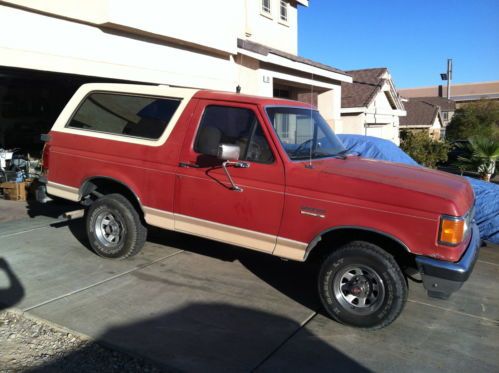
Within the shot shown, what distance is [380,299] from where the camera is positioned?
4.08 m

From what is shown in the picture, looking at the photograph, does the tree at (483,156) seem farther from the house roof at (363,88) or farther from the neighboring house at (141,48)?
the house roof at (363,88)

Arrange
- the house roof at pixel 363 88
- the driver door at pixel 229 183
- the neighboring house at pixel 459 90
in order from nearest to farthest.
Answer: the driver door at pixel 229 183
the house roof at pixel 363 88
the neighboring house at pixel 459 90

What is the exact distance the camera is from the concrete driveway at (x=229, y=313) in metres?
3.69

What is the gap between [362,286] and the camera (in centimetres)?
416

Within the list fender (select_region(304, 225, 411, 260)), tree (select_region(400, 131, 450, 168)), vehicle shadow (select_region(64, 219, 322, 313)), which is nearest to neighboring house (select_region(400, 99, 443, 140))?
tree (select_region(400, 131, 450, 168))

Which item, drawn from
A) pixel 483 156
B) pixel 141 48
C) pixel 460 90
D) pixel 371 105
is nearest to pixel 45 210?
pixel 141 48

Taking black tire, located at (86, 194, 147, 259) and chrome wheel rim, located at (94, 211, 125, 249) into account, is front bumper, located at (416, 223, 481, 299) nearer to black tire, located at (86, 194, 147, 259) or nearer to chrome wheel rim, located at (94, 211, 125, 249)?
black tire, located at (86, 194, 147, 259)

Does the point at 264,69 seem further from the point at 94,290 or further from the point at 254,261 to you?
the point at 94,290

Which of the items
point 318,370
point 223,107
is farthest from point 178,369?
point 223,107

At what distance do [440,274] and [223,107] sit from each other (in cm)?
263

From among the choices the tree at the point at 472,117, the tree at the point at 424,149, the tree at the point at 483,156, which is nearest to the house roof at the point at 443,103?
the tree at the point at 472,117

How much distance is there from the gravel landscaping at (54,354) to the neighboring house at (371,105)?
17.1 metres

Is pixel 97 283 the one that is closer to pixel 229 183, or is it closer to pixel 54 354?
pixel 54 354

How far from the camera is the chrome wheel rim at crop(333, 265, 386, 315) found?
4.08 meters
